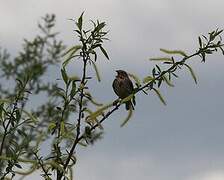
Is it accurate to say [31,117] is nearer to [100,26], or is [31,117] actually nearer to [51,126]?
[51,126]

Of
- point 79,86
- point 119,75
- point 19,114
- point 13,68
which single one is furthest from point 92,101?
point 13,68

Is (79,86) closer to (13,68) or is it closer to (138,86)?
(138,86)

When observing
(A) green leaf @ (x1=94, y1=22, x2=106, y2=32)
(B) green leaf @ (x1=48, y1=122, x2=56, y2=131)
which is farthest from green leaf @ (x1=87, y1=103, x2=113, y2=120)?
(A) green leaf @ (x1=94, y1=22, x2=106, y2=32)

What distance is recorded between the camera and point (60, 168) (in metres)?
3.48

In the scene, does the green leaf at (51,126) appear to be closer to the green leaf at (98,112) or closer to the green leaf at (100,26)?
the green leaf at (98,112)

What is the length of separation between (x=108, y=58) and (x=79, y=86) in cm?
24

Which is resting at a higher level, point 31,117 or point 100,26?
point 100,26

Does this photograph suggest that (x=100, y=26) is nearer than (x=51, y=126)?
No

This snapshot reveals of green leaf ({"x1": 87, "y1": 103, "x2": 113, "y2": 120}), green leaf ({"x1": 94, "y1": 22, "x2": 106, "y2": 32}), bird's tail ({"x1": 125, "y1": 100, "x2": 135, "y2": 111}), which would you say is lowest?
green leaf ({"x1": 87, "y1": 103, "x2": 113, "y2": 120})

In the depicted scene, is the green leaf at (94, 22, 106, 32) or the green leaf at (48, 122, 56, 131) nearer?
the green leaf at (48, 122, 56, 131)

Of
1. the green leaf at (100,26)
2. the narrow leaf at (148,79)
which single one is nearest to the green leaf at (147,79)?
the narrow leaf at (148,79)

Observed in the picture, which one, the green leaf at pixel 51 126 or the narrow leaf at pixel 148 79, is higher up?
the narrow leaf at pixel 148 79

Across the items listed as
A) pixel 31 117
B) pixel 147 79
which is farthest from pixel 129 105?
→ pixel 31 117

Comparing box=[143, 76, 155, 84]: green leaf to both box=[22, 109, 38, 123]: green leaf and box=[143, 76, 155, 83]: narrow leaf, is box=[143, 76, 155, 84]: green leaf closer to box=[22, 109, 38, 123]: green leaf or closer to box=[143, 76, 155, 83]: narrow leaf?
box=[143, 76, 155, 83]: narrow leaf
